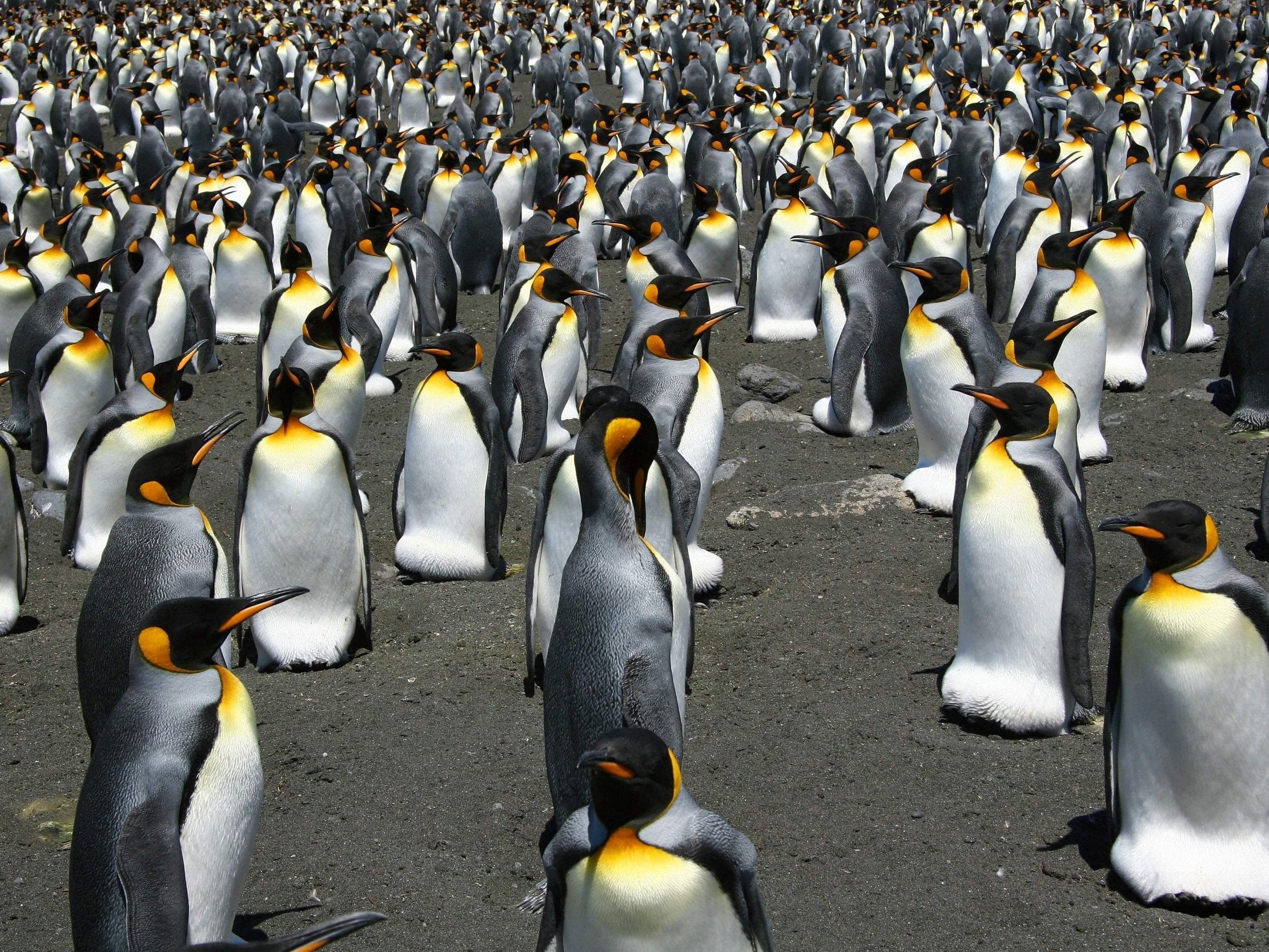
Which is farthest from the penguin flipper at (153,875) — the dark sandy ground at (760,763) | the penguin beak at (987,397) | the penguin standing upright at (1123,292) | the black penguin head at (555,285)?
the penguin standing upright at (1123,292)

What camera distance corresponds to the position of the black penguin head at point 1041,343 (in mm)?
5125

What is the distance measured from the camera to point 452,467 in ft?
19.7

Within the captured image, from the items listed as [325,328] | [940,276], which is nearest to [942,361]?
[940,276]

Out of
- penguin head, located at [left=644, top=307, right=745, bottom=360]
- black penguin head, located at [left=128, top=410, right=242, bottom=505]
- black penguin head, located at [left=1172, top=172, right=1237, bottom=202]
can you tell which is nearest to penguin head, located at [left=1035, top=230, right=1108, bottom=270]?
penguin head, located at [left=644, top=307, right=745, bottom=360]

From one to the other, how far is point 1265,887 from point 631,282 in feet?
20.3

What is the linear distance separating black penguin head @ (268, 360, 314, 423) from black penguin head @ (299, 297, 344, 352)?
1359 millimetres

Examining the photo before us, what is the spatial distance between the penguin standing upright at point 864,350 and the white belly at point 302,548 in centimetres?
319

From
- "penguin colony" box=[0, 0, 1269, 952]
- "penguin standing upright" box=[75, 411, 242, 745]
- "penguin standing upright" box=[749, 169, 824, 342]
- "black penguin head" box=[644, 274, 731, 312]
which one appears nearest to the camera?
"penguin colony" box=[0, 0, 1269, 952]

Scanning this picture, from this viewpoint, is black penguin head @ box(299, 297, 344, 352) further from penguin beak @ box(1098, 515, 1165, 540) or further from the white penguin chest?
the white penguin chest

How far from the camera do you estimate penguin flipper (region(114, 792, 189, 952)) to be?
3053 mm

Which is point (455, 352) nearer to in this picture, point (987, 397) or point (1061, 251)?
point (987, 397)

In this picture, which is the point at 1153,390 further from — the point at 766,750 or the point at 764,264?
the point at 766,750

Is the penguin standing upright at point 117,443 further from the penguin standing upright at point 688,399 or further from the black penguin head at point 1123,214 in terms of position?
the black penguin head at point 1123,214

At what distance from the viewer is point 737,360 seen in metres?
9.34
